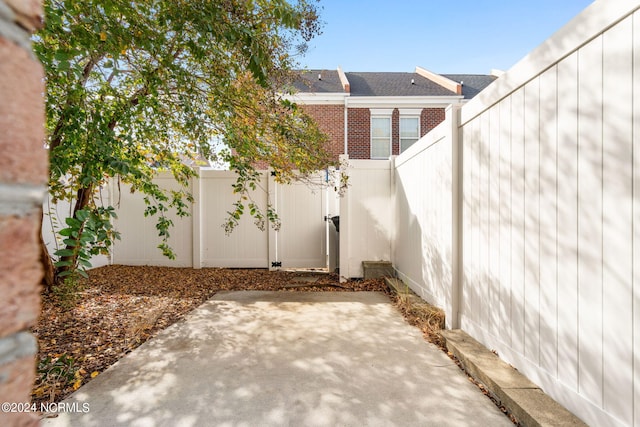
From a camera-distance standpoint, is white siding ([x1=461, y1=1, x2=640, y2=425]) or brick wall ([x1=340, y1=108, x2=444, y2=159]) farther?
brick wall ([x1=340, y1=108, x2=444, y2=159])

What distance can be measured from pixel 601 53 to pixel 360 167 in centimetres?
394

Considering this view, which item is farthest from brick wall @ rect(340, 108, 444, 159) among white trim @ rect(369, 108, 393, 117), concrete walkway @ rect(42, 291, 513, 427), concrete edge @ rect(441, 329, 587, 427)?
concrete edge @ rect(441, 329, 587, 427)

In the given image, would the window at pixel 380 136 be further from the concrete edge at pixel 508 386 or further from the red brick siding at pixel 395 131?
the concrete edge at pixel 508 386

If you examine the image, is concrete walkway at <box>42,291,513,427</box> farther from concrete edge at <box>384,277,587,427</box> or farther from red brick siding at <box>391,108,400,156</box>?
red brick siding at <box>391,108,400,156</box>

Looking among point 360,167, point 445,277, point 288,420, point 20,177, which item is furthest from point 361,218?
point 20,177

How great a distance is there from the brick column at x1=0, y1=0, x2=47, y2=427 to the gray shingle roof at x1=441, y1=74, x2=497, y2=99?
41.8 ft

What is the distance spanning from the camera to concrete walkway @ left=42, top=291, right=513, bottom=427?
1.89 metres

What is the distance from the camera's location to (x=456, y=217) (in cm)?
303

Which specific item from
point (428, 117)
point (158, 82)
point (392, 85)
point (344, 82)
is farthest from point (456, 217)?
point (392, 85)

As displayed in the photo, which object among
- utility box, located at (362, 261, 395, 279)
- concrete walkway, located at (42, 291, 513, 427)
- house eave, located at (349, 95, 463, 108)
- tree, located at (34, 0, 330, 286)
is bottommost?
concrete walkway, located at (42, 291, 513, 427)

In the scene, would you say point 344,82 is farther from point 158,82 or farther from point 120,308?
point 120,308

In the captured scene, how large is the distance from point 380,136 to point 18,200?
1110cm

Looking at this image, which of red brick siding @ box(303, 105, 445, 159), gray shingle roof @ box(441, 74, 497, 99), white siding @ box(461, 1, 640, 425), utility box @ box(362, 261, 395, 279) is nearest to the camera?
white siding @ box(461, 1, 640, 425)

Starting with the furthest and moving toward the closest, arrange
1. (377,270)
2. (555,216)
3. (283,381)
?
(377,270) < (283,381) < (555,216)
